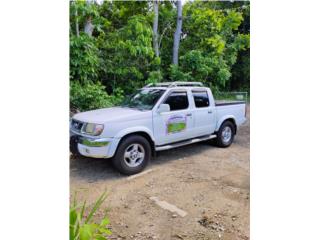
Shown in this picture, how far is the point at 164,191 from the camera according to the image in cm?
289

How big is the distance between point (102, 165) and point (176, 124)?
1.30 m

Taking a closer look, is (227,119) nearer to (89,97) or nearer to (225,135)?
(225,135)

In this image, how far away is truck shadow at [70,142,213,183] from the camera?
10.7ft

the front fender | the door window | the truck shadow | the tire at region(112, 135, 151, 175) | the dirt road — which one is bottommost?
the dirt road

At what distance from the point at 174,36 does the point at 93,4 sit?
5.82ft

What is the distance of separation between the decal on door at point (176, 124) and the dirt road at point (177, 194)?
0.56m

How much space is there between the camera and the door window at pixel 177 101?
375 cm

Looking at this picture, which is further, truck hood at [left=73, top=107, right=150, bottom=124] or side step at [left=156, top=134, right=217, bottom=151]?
side step at [left=156, top=134, right=217, bottom=151]

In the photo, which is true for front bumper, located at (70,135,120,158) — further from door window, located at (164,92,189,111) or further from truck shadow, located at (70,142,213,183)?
door window, located at (164,92,189,111)

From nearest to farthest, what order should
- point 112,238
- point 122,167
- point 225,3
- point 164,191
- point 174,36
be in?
point 112,238, point 164,191, point 122,167, point 174,36, point 225,3

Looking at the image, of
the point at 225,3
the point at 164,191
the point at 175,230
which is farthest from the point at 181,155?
the point at 225,3

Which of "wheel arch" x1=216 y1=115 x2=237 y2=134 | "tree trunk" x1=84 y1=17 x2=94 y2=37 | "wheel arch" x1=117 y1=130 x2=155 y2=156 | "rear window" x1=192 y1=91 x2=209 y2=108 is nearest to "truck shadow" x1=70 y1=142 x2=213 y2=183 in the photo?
"wheel arch" x1=117 y1=130 x2=155 y2=156

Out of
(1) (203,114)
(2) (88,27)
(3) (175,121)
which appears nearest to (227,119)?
(1) (203,114)

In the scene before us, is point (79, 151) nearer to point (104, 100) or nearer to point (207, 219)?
point (104, 100)
